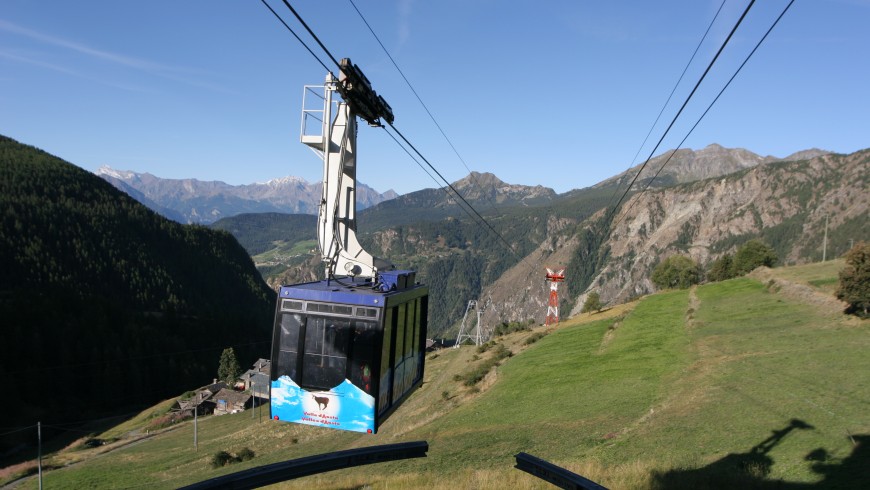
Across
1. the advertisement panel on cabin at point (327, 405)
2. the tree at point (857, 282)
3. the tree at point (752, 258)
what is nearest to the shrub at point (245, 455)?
the advertisement panel on cabin at point (327, 405)

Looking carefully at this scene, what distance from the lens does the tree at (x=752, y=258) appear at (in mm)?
87000

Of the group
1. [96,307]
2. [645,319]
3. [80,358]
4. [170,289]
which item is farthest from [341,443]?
[170,289]

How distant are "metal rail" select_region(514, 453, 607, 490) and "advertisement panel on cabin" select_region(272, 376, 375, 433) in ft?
16.6

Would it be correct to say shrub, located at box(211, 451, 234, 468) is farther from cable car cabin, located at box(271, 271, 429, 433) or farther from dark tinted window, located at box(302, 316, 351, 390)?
dark tinted window, located at box(302, 316, 351, 390)

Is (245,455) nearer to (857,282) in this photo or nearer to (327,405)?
(327,405)

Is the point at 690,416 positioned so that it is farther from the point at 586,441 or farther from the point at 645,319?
the point at 645,319

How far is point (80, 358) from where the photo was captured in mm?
120188

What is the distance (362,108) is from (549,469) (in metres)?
10.7

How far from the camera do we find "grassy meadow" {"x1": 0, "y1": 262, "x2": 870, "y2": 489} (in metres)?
14.9

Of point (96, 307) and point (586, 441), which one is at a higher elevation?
point (586, 441)

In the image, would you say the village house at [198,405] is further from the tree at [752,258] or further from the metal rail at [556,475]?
the metal rail at [556,475]

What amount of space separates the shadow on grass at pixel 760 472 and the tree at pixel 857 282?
23913mm

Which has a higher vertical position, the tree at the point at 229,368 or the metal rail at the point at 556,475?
the metal rail at the point at 556,475

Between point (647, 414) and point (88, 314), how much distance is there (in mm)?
144180
